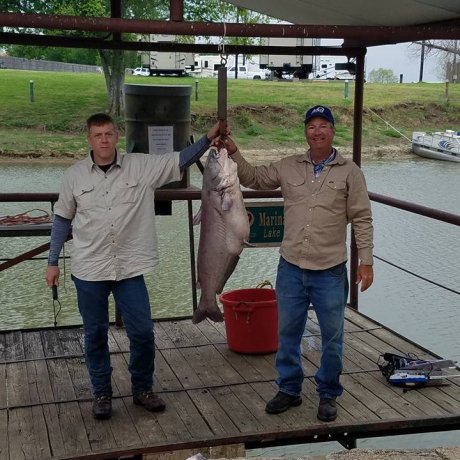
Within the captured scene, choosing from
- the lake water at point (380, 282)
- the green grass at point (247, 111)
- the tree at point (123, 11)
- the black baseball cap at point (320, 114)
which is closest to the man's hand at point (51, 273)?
the black baseball cap at point (320, 114)

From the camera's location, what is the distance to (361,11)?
504cm

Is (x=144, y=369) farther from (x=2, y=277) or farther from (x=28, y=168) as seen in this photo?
(x=28, y=168)

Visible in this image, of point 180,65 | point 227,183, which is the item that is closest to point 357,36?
point 227,183

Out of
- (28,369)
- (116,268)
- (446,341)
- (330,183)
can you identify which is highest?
(330,183)

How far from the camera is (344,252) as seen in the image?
4.11 metres

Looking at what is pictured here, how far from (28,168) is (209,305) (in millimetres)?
16331

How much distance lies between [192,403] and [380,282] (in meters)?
6.11

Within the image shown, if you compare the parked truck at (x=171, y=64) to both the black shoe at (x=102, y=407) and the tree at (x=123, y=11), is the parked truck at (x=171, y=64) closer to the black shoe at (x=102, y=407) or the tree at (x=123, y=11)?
the tree at (x=123, y=11)

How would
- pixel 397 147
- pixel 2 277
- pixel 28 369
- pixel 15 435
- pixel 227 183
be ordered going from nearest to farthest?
pixel 227 183 → pixel 15 435 → pixel 28 369 → pixel 2 277 → pixel 397 147

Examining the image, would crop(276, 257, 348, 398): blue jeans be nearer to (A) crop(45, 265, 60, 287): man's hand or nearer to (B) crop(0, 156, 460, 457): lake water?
(A) crop(45, 265, 60, 287): man's hand

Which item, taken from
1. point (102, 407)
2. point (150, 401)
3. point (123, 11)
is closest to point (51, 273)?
point (102, 407)

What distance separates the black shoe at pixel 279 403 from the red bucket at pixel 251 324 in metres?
0.87

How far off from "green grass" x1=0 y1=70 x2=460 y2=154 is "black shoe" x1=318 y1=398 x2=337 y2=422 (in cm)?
1764

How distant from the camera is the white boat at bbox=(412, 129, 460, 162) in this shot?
2219 cm
